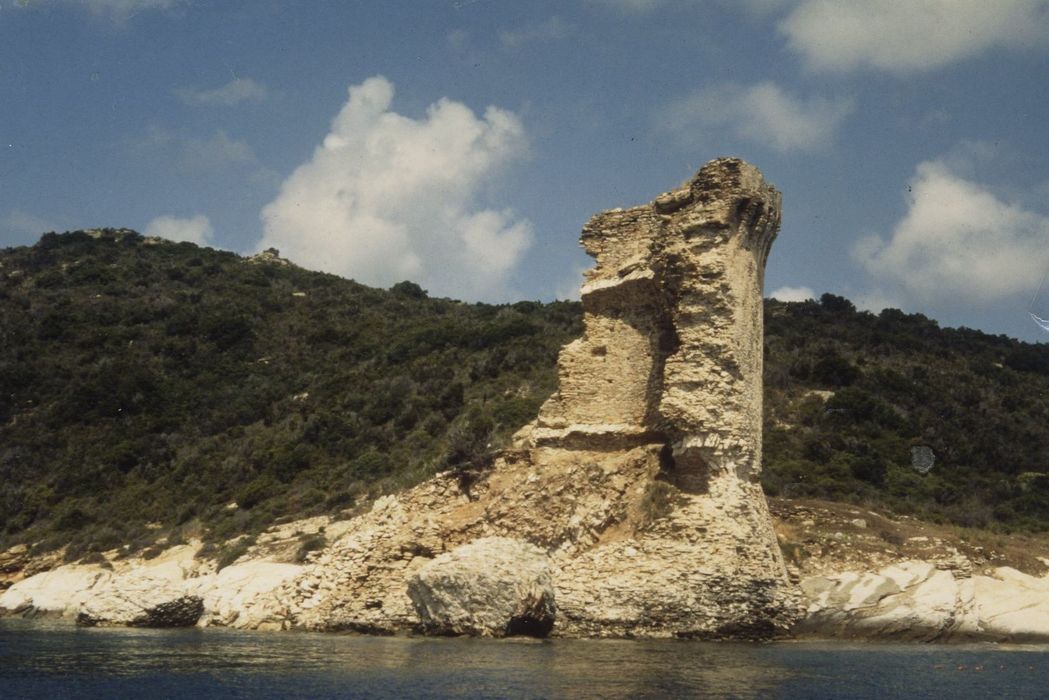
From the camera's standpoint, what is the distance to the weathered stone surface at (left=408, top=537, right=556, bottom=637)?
14.3 meters

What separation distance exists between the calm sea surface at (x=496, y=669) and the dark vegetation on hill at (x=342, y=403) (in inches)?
257

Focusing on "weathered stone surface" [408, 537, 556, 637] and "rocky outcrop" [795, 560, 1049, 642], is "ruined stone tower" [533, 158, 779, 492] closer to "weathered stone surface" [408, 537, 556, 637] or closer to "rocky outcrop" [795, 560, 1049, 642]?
"rocky outcrop" [795, 560, 1049, 642]

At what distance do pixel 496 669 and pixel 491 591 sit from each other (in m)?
3.63

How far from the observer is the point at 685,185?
18266 millimetres

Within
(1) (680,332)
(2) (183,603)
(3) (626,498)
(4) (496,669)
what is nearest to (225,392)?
(2) (183,603)

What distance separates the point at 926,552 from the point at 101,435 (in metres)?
32.5

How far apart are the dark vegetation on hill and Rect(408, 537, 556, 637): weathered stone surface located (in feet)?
13.5

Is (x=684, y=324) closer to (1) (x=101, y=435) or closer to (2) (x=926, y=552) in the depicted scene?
(2) (x=926, y=552)

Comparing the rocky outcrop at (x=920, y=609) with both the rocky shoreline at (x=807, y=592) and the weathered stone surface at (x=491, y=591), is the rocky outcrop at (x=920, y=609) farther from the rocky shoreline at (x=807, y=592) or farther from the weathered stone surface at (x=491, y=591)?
the weathered stone surface at (x=491, y=591)

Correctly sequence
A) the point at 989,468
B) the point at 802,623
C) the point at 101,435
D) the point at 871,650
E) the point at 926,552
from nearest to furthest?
the point at 871,650
the point at 802,623
the point at 926,552
the point at 989,468
the point at 101,435

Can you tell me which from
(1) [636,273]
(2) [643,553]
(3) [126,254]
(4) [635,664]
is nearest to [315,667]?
(4) [635,664]

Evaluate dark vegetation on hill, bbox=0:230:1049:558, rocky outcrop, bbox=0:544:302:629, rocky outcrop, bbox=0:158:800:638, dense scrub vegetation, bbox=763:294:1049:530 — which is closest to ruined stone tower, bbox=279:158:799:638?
rocky outcrop, bbox=0:158:800:638

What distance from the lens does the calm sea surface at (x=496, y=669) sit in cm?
934

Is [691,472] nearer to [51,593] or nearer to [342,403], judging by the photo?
[51,593]
